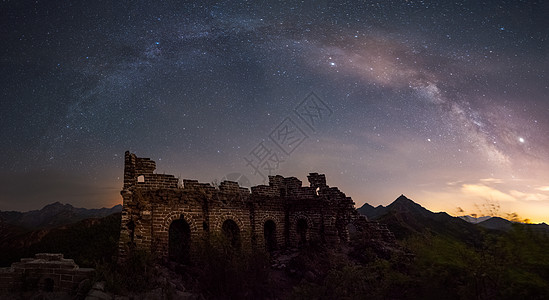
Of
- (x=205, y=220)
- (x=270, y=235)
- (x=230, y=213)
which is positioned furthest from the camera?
(x=270, y=235)

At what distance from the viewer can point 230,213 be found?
53.3 ft

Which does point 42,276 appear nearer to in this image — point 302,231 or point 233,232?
point 233,232

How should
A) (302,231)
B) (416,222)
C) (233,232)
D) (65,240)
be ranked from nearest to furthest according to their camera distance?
(233,232)
(302,231)
(65,240)
(416,222)

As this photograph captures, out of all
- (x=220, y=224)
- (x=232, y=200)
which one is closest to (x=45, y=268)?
(x=220, y=224)

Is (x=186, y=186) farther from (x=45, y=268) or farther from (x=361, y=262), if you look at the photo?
(x=361, y=262)

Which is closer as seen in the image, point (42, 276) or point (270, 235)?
point (42, 276)

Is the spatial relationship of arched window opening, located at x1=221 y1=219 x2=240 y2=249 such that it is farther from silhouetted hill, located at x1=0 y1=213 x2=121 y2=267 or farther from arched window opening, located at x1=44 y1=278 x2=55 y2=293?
silhouetted hill, located at x1=0 y1=213 x2=121 y2=267

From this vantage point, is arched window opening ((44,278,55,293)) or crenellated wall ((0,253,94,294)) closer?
crenellated wall ((0,253,94,294))

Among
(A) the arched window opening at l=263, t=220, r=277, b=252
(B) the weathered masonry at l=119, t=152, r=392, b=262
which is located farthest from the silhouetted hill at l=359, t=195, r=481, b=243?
(A) the arched window opening at l=263, t=220, r=277, b=252

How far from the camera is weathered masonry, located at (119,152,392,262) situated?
13000mm

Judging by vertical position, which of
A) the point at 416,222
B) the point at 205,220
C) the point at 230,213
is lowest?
the point at 416,222

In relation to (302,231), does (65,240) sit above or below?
above

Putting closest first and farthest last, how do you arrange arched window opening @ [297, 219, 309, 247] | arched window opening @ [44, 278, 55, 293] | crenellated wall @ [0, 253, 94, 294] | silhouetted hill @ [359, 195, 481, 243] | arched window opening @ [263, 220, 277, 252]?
1. crenellated wall @ [0, 253, 94, 294]
2. arched window opening @ [44, 278, 55, 293]
3. arched window opening @ [263, 220, 277, 252]
4. arched window opening @ [297, 219, 309, 247]
5. silhouetted hill @ [359, 195, 481, 243]

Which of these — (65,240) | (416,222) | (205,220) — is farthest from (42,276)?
(416,222)
